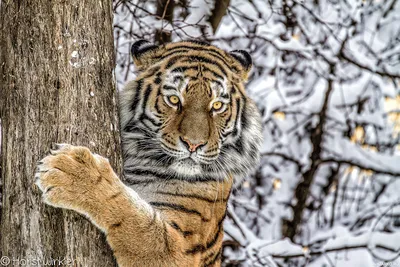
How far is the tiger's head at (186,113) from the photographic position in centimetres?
347

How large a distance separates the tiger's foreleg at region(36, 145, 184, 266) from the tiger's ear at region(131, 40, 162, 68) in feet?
2.88

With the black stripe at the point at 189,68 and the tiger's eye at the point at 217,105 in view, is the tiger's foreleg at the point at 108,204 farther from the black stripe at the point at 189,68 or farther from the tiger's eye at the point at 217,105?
the black stripe at the point at 189,68

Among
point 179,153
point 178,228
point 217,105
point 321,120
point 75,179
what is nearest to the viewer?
point 75,179

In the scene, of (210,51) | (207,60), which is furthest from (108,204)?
(210,51)

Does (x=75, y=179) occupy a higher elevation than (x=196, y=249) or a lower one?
higher

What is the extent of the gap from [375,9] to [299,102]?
1.56 metres

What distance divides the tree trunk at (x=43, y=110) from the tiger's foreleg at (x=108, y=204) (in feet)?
0.15

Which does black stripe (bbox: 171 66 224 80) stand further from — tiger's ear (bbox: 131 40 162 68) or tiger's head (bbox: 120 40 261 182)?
tiger's ear (bbox: 131 40 162 68)

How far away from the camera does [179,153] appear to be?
136 inches

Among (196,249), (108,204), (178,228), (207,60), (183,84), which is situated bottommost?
(196,249)

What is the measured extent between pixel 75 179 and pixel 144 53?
100cm

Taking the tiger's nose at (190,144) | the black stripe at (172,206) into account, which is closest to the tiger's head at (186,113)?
the tiger's nose at (190,144)

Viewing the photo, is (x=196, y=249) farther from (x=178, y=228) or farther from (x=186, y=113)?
(x=186, y=113)

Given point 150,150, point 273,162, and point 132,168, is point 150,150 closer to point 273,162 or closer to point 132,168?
point 132,168
